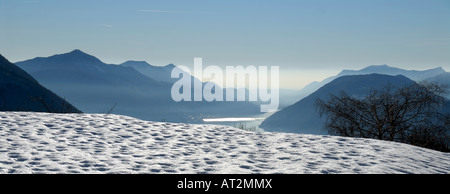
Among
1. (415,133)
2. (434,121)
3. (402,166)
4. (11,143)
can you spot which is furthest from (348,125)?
(11,143)

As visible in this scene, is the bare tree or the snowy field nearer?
the snowy field

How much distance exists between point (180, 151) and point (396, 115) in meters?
15.2

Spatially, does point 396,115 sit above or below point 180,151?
above

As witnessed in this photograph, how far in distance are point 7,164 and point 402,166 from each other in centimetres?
934

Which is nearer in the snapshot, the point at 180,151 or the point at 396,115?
the point at 180,151

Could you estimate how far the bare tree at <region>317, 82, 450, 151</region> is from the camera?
19.4m

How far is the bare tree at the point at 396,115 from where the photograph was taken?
19406mm

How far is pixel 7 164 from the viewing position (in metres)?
8.27

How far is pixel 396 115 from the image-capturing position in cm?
2058

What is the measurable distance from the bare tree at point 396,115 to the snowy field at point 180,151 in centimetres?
884

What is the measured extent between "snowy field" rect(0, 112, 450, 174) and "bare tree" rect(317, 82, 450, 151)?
884cm

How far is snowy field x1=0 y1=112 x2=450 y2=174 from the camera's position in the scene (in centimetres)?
844

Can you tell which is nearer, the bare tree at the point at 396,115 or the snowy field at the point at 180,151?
the snowy field at the point at 180,151
